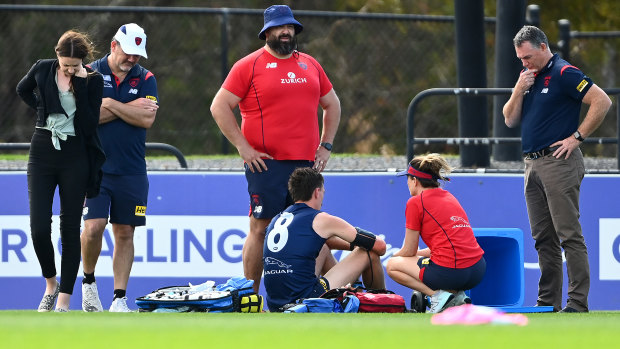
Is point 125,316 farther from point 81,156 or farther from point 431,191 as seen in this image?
point 431,191

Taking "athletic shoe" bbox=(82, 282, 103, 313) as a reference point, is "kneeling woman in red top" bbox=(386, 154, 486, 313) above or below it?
above

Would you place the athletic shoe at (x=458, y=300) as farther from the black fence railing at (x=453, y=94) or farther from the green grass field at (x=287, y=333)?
the black fence railing at (x=453, y=94)

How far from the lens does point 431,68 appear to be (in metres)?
14.4

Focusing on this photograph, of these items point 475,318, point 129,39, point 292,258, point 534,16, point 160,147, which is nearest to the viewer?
point 475,318

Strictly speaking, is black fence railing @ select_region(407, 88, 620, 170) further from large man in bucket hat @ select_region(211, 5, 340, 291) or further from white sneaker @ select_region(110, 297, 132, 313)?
white sneaker @ select_region(110, 297, 132, 313)

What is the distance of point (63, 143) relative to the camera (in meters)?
8.10

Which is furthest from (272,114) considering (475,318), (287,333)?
(287,333)

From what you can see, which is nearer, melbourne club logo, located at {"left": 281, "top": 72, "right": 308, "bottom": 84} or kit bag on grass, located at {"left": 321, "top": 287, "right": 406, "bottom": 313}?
kit bag on grass, located at {"left": 321, "top": 287, "right": 406, "bottom": 313}

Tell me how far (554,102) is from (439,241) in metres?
1.34

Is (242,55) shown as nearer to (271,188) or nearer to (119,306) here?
(271,188)

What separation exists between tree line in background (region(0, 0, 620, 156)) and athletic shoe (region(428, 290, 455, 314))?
475cm

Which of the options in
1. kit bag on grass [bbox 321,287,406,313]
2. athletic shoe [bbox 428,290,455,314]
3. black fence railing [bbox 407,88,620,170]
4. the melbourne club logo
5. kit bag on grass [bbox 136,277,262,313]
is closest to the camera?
kit bag on grass [bbox 136,277,262,313]

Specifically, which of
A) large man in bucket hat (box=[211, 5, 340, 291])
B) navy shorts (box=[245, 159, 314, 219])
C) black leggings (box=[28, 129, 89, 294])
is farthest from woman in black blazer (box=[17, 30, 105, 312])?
navy shorts (box=[245, 159, 314, 219])

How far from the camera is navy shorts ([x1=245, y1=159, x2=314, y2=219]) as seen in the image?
905cm
